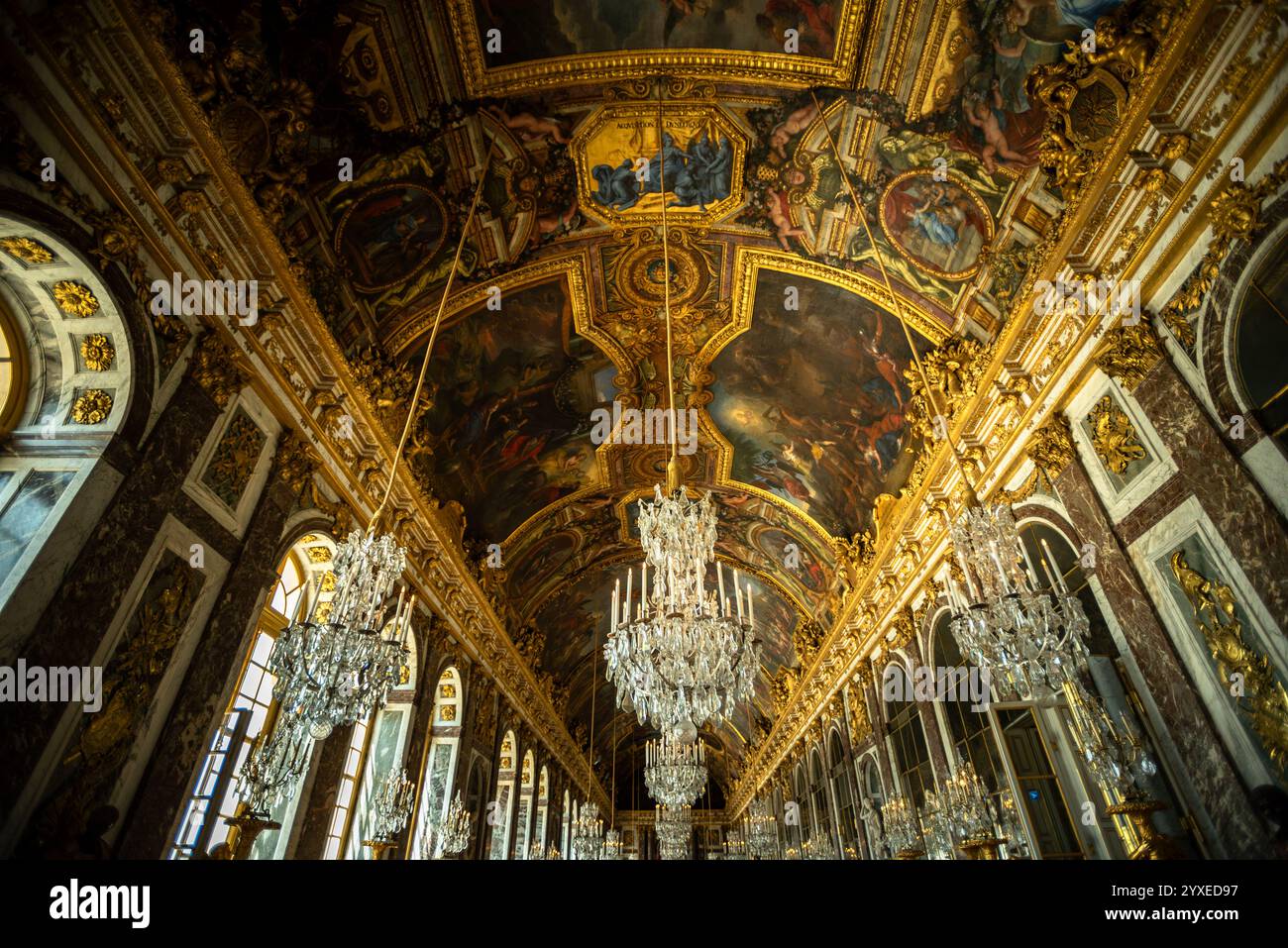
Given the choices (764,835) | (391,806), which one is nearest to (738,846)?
(764,835)

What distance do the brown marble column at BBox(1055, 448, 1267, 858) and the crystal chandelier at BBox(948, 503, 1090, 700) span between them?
4.05 ft

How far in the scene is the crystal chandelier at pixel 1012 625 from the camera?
158 inches

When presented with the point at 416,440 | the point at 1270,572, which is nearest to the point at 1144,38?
the point at 1270,572

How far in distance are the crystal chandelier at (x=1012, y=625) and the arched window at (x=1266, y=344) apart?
174 centimetres

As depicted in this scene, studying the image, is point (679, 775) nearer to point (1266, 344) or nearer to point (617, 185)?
point (1266, 344)

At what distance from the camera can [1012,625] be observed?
13.4 feet

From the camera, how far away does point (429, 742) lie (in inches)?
461

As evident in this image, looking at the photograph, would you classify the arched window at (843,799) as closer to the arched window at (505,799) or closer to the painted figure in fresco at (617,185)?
the arched window at (505,799)

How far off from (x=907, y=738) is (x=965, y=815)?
3.04 m

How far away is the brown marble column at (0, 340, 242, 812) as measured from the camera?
141 inches

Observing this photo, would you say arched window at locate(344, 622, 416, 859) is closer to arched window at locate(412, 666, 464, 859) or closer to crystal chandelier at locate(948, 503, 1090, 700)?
arched window at locate(412, 666, 464, 859)

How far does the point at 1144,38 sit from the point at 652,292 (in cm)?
676

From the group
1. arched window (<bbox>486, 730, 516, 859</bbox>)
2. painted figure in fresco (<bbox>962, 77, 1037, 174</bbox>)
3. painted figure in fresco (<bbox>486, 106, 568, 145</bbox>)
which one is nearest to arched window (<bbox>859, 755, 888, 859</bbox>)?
arched window (<bbox>486, 730, 516, 859</bbox>)
